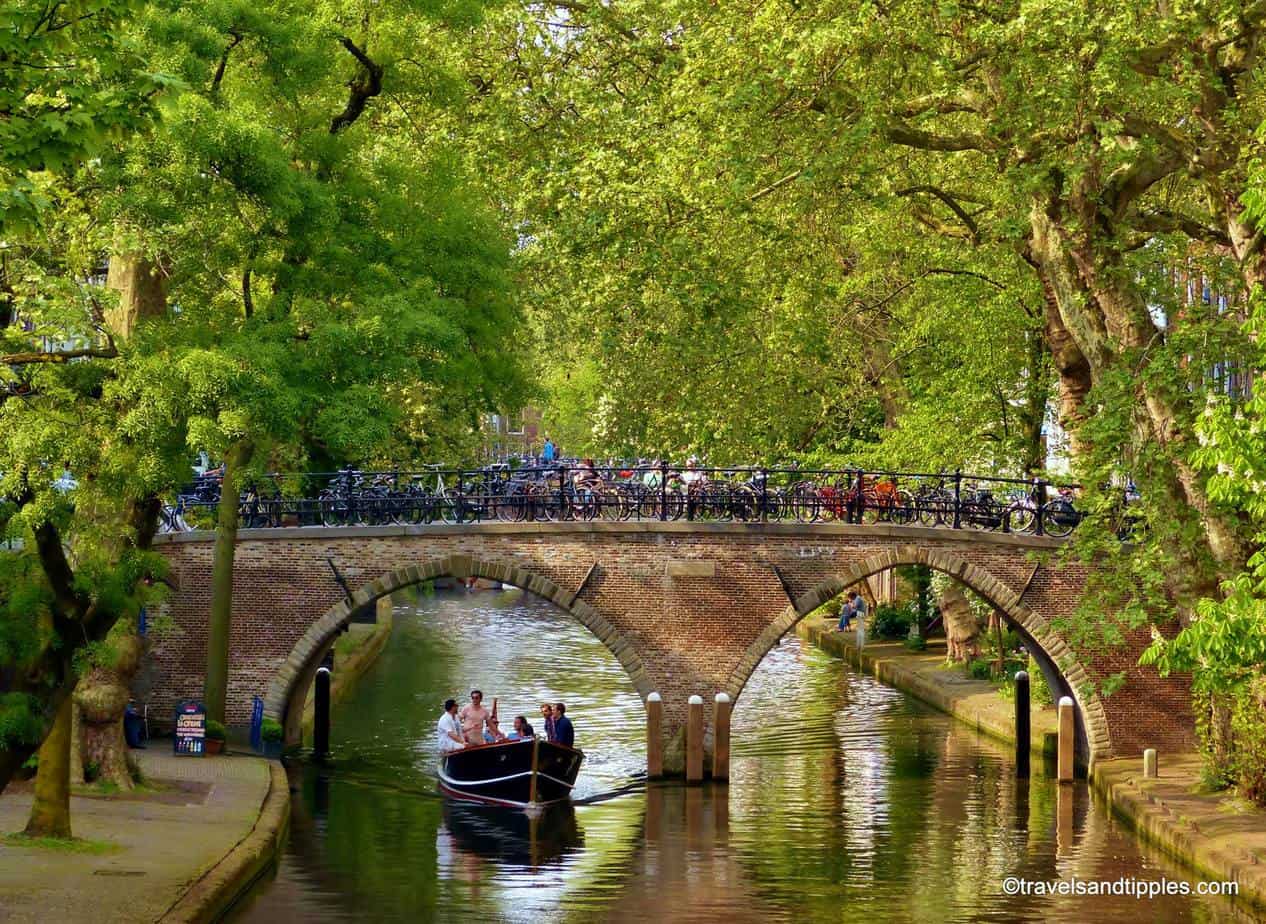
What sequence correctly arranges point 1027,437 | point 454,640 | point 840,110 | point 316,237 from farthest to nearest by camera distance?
point 454,640
point 1027,437
point 840,110
point 316,237

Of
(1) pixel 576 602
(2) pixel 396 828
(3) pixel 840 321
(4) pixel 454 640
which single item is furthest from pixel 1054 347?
(4) pixel 454 640

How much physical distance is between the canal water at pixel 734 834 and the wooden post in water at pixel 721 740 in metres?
0.55

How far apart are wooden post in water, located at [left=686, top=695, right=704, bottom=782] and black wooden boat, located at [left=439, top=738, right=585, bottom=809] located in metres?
2.13

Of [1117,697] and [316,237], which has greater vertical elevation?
[316,237]

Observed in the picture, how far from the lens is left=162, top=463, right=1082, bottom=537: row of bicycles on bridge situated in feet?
100

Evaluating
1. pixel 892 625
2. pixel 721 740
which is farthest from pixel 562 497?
pixel 892 625

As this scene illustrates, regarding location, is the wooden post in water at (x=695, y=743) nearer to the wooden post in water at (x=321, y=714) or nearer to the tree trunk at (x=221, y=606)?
the wooden post in water at (x=321, y=714)

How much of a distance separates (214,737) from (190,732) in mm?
699

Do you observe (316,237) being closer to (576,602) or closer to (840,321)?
(576,602)

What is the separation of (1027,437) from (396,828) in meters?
15.3

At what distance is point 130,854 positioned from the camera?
19.5m

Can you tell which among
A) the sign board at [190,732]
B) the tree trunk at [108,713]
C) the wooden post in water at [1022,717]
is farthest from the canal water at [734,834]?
the tree trunk at [108,713]

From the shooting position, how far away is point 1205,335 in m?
22.7

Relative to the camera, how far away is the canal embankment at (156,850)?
55.8 feet
